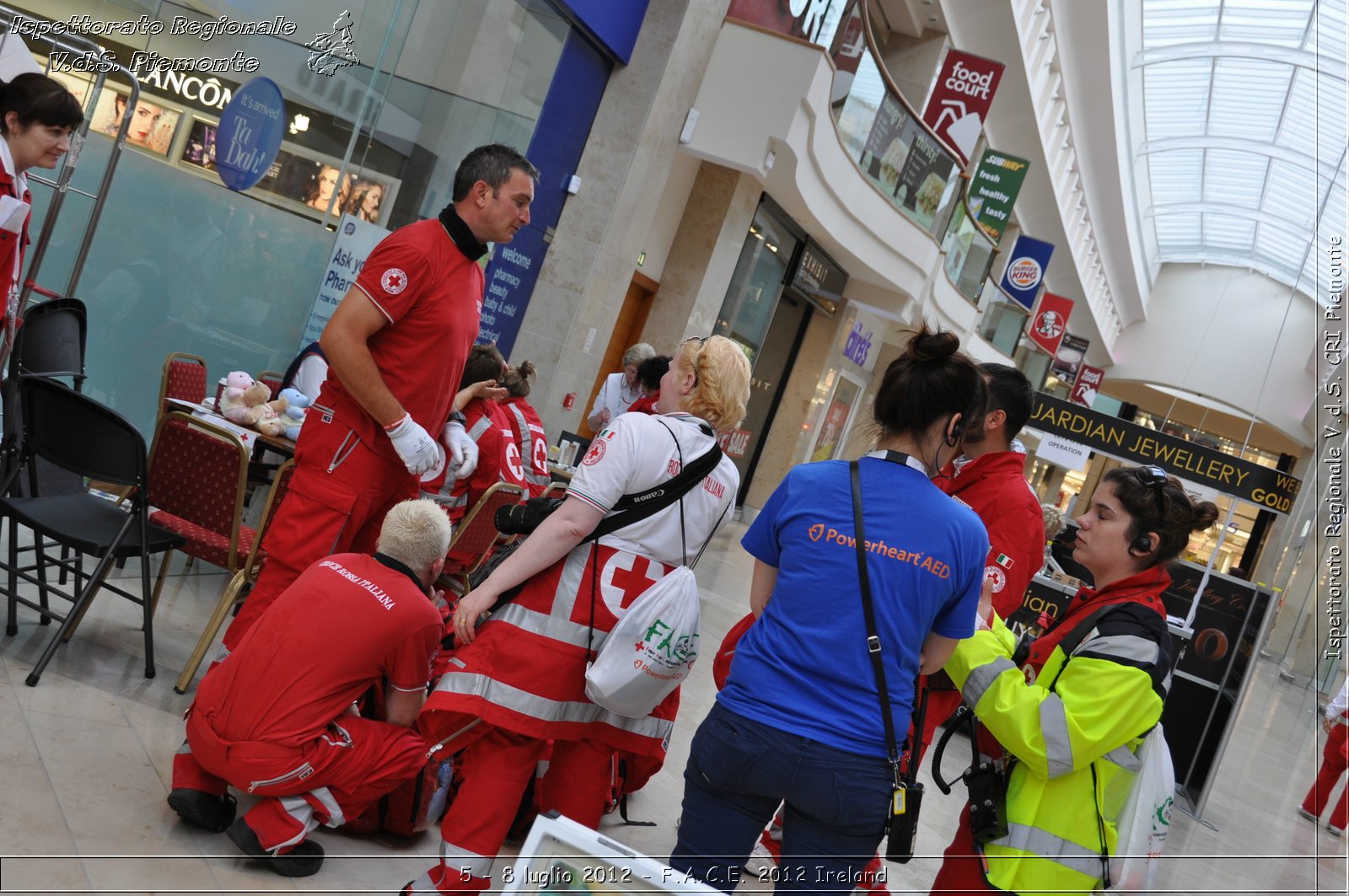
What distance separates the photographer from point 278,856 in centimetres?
296

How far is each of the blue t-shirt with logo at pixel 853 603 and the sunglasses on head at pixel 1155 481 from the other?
76cm

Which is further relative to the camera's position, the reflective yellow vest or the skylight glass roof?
the skylight glass roof

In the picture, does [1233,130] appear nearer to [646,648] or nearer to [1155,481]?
[1155,481]

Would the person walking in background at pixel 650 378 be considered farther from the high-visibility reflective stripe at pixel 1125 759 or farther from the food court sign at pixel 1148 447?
the food court sign at pixel 1148 447

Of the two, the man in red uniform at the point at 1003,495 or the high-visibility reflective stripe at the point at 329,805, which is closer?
the high-visibility reflective stripe at the point at 329,805

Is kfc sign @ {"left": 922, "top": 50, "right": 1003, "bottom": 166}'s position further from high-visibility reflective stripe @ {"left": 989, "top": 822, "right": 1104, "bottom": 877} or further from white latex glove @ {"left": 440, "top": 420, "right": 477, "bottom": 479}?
high-visibility reflective stripe @ {"left": 989, "top": 822, "right": 1104, "bottom": 877}

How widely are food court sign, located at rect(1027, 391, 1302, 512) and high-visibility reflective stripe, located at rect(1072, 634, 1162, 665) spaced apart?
A: 8462mm

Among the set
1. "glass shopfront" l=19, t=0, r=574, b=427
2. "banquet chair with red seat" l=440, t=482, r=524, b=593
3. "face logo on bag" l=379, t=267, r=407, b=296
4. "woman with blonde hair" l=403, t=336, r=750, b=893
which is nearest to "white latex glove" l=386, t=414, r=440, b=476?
"face logo on bag" l=379, t=267, r=407, b=296

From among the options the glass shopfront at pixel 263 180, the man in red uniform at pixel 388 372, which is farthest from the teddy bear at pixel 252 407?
the man in red uniform at pixel 388 372

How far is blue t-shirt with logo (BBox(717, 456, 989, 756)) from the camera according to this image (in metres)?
2.14

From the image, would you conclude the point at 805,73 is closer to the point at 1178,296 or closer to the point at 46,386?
the point at 46,386

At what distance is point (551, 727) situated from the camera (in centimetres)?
283

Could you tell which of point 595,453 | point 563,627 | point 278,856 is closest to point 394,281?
point 595,453

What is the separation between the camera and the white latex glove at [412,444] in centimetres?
337
